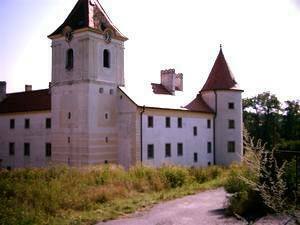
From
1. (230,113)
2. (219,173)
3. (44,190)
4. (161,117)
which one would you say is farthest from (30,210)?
(230,113)

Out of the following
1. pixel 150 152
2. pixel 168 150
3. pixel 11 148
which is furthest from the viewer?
pixel 11 148

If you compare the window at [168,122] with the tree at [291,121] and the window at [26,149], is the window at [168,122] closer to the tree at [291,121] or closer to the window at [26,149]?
the window at [26,149]

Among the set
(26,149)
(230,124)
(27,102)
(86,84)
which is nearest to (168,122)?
(86,84)

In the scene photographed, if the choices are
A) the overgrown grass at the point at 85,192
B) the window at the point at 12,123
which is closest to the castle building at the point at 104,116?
the window at the point at 12,123

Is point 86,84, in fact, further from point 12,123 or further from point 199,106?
point 12,123

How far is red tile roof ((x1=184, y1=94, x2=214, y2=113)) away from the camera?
126 ft

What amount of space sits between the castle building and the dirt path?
15961 mm

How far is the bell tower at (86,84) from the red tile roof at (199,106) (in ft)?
24.5

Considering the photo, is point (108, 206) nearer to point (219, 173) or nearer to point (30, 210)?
point (30, 210)

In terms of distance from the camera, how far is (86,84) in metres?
32.2

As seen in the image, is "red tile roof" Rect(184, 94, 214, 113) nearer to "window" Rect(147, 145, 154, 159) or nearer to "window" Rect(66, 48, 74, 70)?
"window" Rect(147, 145, 154, 159)

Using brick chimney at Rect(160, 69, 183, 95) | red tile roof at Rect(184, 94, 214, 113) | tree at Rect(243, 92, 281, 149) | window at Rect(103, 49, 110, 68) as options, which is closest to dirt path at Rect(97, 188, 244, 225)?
window at Rect(103, 49, 110, 68)

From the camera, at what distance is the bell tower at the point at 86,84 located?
1265 inches

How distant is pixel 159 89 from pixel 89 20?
10.1 m
